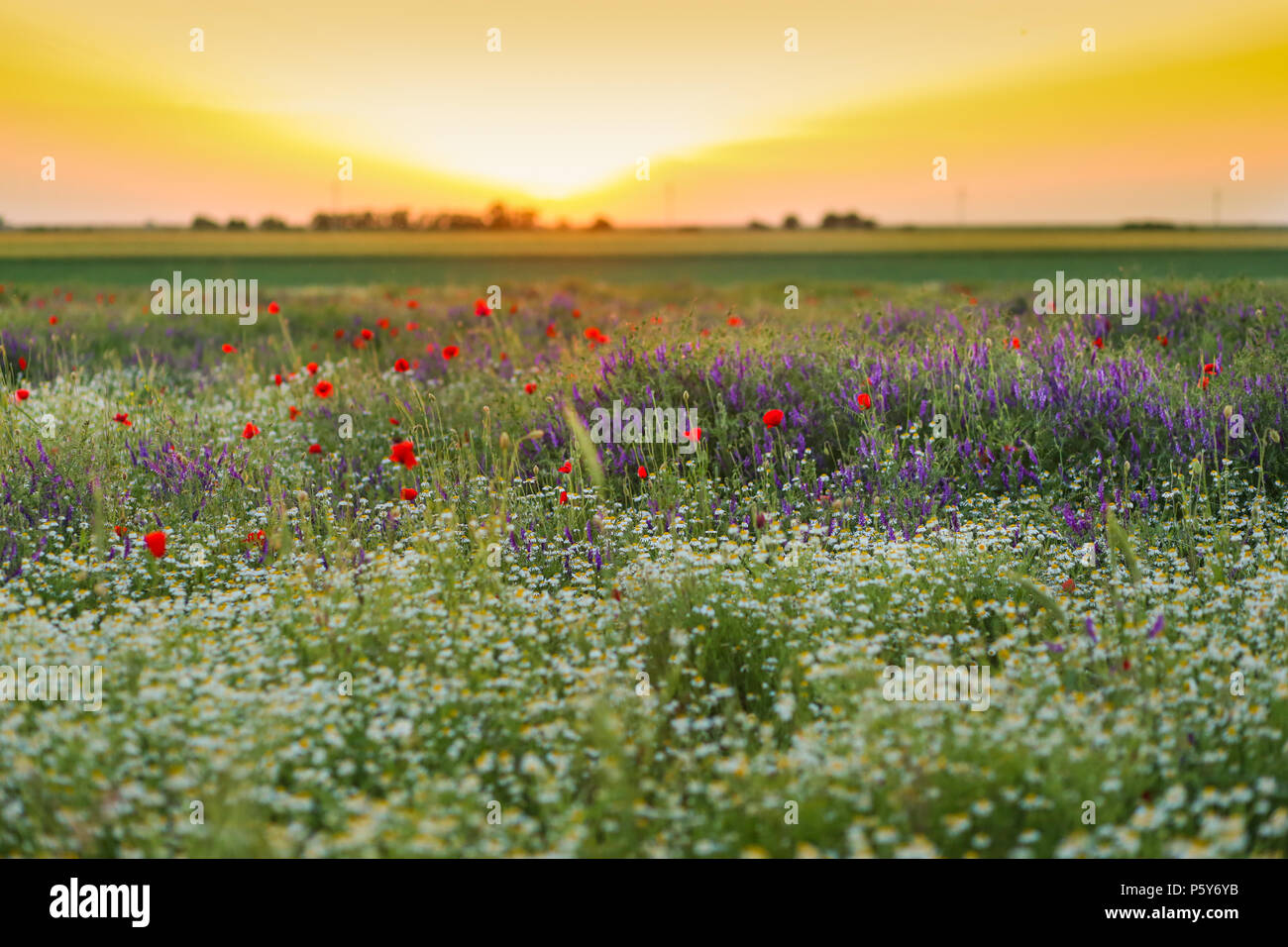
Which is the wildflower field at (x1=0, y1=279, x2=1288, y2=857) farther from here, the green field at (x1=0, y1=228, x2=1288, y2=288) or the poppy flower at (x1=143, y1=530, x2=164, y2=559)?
the green field at (x1=0, y1=228, x2=1288, y2=288)

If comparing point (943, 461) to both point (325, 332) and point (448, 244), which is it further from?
point (448, 244)

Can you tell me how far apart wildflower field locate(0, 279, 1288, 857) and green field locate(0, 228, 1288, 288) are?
67.9 feet

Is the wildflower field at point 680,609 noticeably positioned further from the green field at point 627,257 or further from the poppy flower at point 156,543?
the green field at point 627,257

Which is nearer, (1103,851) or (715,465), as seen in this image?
(1103,851)

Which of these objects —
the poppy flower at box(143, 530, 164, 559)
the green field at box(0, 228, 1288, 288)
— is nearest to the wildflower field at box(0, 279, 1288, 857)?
the poppy flower at box(143, 530, 164, 559)

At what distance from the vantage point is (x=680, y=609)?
15.9ft

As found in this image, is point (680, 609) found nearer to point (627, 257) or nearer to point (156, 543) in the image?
point (156, 543)

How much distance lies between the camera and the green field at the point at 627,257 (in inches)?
1598

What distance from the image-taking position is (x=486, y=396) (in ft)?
30.7

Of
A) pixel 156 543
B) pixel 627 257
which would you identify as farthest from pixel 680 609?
pixel 627 257

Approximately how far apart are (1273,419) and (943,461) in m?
2.69

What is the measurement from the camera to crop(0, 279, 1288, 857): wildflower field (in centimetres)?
334

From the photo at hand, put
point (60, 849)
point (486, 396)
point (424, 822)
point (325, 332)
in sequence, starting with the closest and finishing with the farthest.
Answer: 1. point (424, 822)
2. point (60, 849)
3. point (486, 396)
4. point (325, 332)
